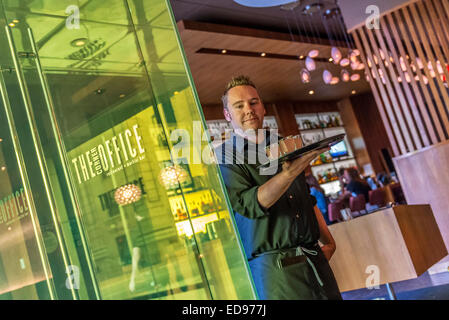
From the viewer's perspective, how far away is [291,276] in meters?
1.61

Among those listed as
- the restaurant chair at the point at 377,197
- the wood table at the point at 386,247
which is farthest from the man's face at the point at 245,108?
the restaurant chair at the point at 377,197

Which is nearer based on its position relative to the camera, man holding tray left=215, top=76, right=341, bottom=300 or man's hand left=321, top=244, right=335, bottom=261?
man holding tray left=215, top=76, right=341, bottom=300

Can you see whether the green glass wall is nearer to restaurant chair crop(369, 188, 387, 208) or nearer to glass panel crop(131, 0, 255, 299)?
glass panel crop(131, 0, 255, 299)

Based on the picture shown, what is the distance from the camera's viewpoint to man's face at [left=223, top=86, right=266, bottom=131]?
1.82m

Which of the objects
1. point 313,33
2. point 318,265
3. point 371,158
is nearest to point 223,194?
point 318,265

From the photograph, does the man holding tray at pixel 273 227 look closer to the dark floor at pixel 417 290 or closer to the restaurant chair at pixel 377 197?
the dark floor at pixel 417 290

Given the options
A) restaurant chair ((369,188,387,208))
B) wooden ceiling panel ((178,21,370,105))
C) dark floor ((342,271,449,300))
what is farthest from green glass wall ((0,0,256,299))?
restaurant chair ((369,188,387,208))

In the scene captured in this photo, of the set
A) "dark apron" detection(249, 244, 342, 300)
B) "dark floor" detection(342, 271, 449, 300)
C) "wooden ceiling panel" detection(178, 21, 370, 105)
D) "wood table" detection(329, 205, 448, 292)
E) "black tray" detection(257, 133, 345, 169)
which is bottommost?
"dark floor" detection(342, 271, 449, 300)

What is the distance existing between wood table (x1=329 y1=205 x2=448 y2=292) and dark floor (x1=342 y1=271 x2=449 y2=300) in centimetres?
47

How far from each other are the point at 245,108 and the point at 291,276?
24.1 inches

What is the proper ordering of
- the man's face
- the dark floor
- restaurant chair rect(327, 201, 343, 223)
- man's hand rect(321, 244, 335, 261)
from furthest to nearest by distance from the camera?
restaurant chair rect(327, 201, 343, 223) < the dark floor < man's hand rect(321, 244, 335, 261) < the man's face

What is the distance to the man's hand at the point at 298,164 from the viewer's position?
142cm

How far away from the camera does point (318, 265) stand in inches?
66.5

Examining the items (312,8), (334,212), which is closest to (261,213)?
(312,8)
